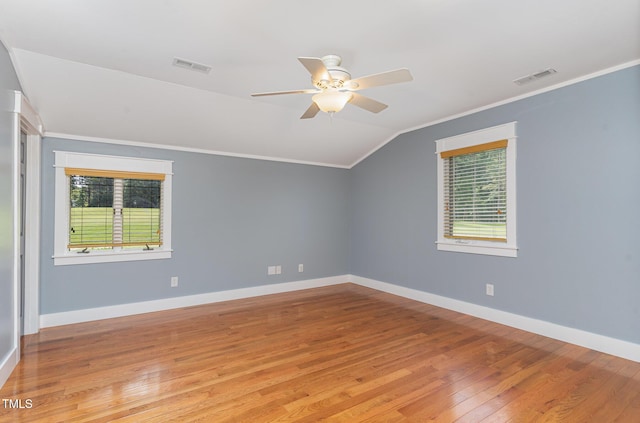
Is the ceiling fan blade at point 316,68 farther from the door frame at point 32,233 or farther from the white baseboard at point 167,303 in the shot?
the white baseboard at point 167,303

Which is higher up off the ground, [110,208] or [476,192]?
[476,192]

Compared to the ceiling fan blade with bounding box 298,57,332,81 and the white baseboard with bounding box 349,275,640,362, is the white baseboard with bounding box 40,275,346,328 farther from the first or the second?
the ceiling fan blade with bounding box 298,57,332,81

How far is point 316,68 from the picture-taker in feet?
7.01

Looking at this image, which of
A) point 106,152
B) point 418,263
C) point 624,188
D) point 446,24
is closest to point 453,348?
point 418,263

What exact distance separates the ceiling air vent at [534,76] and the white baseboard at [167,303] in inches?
156

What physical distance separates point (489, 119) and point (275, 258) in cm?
352

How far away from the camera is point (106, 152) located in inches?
155

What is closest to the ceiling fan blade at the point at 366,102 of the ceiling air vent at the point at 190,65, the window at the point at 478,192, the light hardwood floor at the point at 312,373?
the ceiling air vent at the point at 190,65

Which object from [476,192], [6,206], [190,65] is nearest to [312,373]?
[6,206]

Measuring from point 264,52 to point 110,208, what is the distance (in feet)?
9.38

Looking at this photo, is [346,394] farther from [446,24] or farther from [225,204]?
[225,204]

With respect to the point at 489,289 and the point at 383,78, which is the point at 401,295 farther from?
the point at 383,78

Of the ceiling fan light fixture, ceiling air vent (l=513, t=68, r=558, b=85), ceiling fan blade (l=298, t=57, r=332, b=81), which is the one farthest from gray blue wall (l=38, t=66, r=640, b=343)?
ceiling fan blade (l=298, t=57, r=332, b=81)

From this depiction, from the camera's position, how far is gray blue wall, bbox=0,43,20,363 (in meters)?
Answer: 2.41
